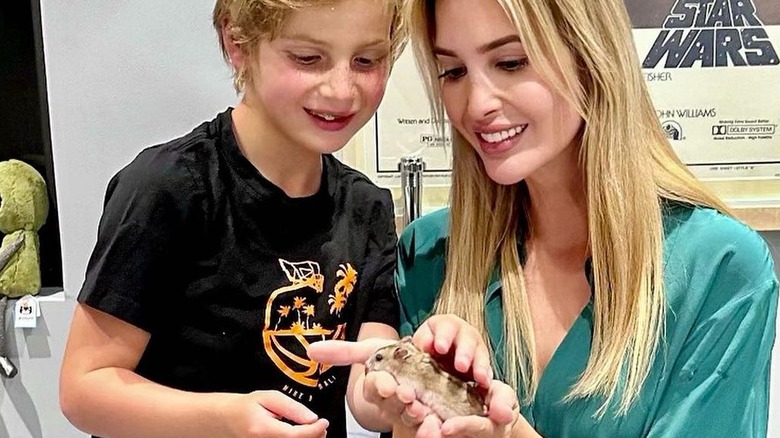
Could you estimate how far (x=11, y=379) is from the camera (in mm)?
1802

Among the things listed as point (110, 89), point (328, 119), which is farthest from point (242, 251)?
point (110, 89)

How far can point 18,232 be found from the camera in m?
1.75

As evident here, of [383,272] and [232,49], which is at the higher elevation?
[232,49]

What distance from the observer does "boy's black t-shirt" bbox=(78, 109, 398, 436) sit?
906 millimetres

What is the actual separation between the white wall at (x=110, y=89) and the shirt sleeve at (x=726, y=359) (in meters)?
1.12

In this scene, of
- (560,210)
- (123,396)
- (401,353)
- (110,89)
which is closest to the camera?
(401,353)

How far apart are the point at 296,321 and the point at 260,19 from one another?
1.18ft

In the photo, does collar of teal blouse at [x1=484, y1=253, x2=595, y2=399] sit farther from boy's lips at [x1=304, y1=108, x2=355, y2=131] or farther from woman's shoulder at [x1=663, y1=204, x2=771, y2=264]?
boy's lips at [x1=304, y1=108, x2=355, y2=131]

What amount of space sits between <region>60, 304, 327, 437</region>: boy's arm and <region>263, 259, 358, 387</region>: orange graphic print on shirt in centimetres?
14

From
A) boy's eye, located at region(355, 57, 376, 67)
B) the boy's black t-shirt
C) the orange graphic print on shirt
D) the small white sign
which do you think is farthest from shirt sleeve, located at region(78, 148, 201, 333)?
the small white sign

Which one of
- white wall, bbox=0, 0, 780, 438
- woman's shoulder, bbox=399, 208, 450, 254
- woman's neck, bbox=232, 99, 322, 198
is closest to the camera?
woman's neck, bbox=232, 99, 322, 198

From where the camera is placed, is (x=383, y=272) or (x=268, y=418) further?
(x=383, y=272)

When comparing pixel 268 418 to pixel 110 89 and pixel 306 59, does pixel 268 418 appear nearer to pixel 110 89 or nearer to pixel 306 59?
pixel 306 59

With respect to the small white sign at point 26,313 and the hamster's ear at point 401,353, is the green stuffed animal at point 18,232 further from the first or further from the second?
the hamster's ear at point 401,353
